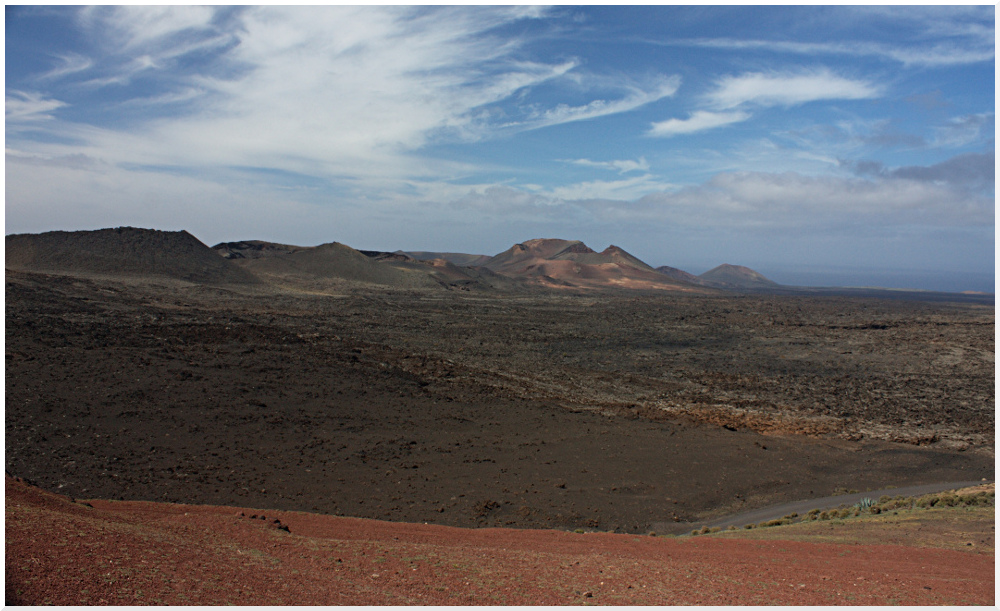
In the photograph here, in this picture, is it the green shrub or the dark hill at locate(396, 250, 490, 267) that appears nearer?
the green shrub

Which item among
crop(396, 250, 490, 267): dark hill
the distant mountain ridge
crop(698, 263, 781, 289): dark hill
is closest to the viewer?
the distant mountain ridge

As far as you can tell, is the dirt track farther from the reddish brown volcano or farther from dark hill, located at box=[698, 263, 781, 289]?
dark hill, located at box=[698, 263, 781, 289]

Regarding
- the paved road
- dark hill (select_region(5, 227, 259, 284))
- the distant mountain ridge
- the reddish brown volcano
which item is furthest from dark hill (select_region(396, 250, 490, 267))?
the paved road

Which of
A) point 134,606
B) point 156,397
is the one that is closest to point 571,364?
point 156,397

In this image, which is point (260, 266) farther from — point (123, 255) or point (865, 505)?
point (865, 505)

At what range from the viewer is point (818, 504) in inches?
483

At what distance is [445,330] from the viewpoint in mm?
33969

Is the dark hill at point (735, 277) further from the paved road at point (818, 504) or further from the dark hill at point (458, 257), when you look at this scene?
the paved road at point (818, 504)

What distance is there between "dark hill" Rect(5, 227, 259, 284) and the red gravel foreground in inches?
2034

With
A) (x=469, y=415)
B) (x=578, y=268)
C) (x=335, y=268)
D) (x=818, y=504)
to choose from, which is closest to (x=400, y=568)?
(x=818, y=504)

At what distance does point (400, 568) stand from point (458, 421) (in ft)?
32.2

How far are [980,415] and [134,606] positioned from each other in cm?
2486

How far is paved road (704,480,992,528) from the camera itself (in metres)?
11.2

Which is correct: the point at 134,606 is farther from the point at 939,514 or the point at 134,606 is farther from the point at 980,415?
the point at 980,415
